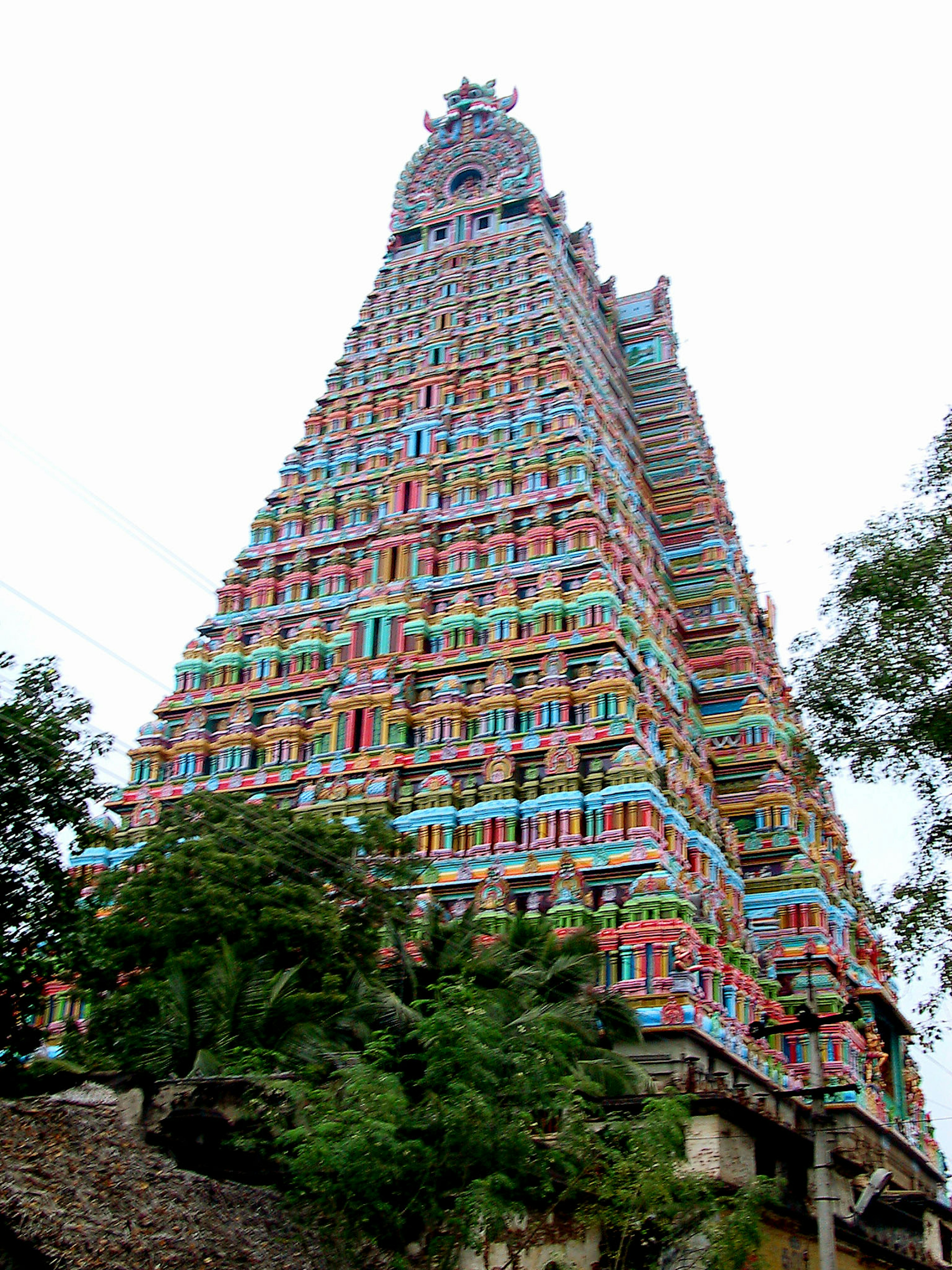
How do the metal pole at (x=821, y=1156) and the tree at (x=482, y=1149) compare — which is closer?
the tree at (x=482, y=1149)

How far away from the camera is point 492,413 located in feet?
128

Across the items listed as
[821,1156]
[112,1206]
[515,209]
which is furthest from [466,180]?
[112,1206]

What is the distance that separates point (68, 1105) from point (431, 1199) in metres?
4.37

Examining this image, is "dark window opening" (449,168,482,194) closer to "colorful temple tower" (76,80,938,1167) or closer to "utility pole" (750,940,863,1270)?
"colorful temple tower" (76,80,938,1167)

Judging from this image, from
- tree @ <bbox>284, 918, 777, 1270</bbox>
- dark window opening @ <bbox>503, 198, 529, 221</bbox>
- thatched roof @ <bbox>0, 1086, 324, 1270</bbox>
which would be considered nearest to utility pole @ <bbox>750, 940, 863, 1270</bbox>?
tree @ <bbox>284, 918, 777, 1270</bbox>

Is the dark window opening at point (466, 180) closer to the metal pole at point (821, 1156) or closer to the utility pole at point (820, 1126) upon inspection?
the utility pole at point (820, 1126)

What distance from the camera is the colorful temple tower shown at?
3039 cm

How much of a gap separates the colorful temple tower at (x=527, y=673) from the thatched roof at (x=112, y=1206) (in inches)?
454

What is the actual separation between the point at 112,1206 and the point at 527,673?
1904cm

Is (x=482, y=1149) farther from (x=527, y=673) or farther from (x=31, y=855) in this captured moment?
(x=527, y=673)

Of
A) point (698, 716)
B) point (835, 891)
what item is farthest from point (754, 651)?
point (835, 891)

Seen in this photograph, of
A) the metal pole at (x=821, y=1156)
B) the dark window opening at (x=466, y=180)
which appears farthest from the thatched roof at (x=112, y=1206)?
the dark window opening at (x=466, y=180)

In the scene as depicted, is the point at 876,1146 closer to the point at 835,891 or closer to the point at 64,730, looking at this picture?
the point at 835,891

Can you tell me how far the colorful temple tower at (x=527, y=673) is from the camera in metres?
30.4
